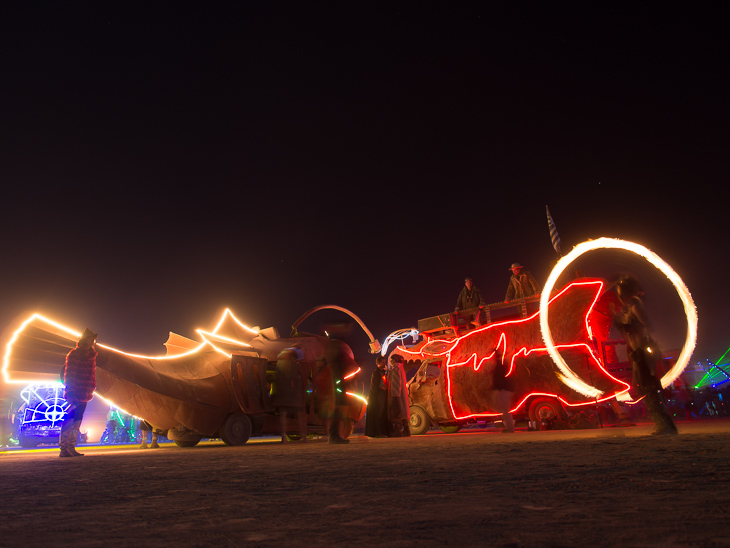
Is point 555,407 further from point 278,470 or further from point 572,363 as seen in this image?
point 278,470

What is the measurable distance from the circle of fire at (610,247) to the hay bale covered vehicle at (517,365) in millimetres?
246

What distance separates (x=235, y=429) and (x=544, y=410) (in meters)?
6.31

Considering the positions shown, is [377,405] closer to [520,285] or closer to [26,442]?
[520,285]

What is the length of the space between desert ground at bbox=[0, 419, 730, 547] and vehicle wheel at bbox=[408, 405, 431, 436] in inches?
371

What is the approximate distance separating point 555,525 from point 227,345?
9.96 m

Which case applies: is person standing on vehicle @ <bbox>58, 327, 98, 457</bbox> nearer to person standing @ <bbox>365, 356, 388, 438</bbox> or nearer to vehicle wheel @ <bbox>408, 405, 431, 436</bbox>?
person standing @ <bbox>365, 356, 388, 438</bbox>

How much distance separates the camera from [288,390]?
10570 mm

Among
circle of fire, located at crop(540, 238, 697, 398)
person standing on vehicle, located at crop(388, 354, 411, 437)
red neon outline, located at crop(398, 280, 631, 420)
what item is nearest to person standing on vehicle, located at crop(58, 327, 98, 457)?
person standing on vehicle, located at crop(388, 354, 411, 437)

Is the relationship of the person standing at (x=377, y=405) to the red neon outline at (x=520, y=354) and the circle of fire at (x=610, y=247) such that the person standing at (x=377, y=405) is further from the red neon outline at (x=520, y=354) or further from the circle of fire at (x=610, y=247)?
the circle of fire at (x=610, y=247)

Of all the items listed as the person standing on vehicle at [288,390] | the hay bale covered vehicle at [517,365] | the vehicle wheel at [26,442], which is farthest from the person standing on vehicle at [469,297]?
the vehicle wheel at [26,442]

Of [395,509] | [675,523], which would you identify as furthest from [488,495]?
[675,523]

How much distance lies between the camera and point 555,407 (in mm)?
10297

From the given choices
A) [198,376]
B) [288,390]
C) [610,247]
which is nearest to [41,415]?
[198,376]

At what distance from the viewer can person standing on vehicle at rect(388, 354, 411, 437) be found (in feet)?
37.1
